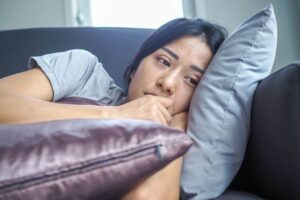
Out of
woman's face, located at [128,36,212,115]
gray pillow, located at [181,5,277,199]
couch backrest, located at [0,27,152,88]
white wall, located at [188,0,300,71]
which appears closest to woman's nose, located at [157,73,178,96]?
woman's face, located at [128,36,212,115]

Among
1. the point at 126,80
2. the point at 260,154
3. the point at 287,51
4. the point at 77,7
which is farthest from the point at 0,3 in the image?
the point at 260,154

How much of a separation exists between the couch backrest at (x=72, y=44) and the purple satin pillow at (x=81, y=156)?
2.64 feet

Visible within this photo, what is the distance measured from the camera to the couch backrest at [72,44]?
1.07m

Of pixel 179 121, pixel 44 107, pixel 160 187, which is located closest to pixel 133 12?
pixel 179 121

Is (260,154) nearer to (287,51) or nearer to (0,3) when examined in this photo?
(287,51)

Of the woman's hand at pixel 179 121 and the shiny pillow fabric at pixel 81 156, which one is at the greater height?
the shiny pillow fabric at pixel 81 156

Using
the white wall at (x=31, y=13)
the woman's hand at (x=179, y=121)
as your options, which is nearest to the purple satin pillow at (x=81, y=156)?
the woman's hand at (x=179, y=121)

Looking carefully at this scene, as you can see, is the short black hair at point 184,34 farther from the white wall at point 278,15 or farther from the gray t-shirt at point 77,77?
the white wall at point 278,15

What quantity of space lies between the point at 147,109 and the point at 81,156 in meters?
0.38

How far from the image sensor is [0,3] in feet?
6.07

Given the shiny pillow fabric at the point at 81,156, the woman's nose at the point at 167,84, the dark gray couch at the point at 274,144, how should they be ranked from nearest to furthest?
the shiny pillow fabric at the point at 81,156 → the dark gray couch at the point at 274,144 → the woman's nose at the point at 167,84

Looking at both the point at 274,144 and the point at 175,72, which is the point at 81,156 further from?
the point at 175,72

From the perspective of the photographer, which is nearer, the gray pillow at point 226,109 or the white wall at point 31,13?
the gray pillow at point 226,109

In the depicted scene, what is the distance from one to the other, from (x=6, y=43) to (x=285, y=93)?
946 millimetres
